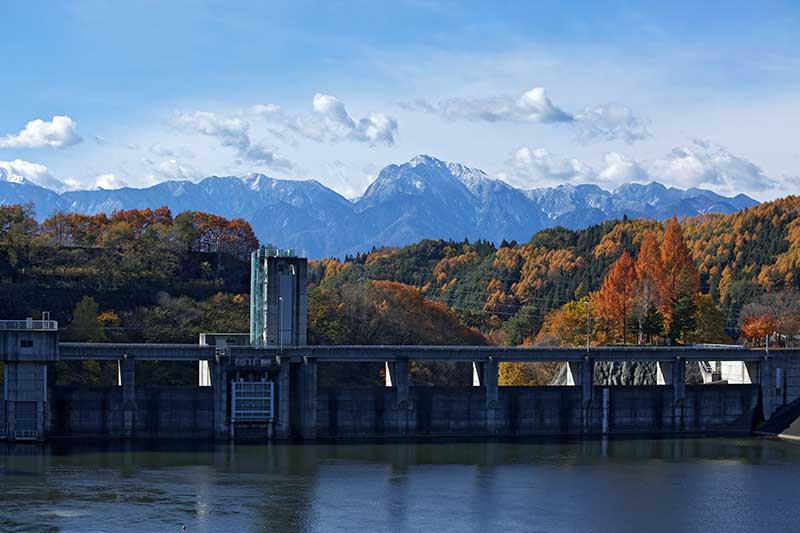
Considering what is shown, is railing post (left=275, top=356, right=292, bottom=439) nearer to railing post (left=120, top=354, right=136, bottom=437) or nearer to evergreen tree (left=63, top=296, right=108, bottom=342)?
railing post (left=120, top=354, right=136, bottom=437)

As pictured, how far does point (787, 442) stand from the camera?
260ft

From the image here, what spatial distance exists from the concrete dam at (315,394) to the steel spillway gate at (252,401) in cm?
6

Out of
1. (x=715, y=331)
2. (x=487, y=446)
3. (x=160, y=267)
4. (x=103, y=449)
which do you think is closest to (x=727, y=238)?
(x=715, y=331)

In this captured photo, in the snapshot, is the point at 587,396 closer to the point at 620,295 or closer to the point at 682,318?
the point at 682,318

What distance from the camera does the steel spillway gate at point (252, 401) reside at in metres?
73.6

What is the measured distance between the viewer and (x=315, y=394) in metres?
74.8

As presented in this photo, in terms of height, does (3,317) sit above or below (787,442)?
above

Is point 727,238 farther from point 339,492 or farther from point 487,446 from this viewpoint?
point 339,492

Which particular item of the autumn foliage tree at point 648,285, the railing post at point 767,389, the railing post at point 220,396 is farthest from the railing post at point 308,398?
the autumn foliage tree at point 648,285

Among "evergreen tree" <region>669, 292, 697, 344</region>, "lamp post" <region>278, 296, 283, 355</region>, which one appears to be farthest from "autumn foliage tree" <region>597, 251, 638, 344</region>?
Answer: "lamp post" <region>278, 296, 283, 355</region>

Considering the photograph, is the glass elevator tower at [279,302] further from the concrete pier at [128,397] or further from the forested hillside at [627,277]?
the forested hillside at [627,277]

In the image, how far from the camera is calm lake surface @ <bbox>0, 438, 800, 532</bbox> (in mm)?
53188

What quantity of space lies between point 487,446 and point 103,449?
22961 millimetres

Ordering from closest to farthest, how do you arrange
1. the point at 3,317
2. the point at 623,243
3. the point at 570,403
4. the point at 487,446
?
the point at 487,446 < the point at 570,403 < the point at 3,317 < the point at 623,243
